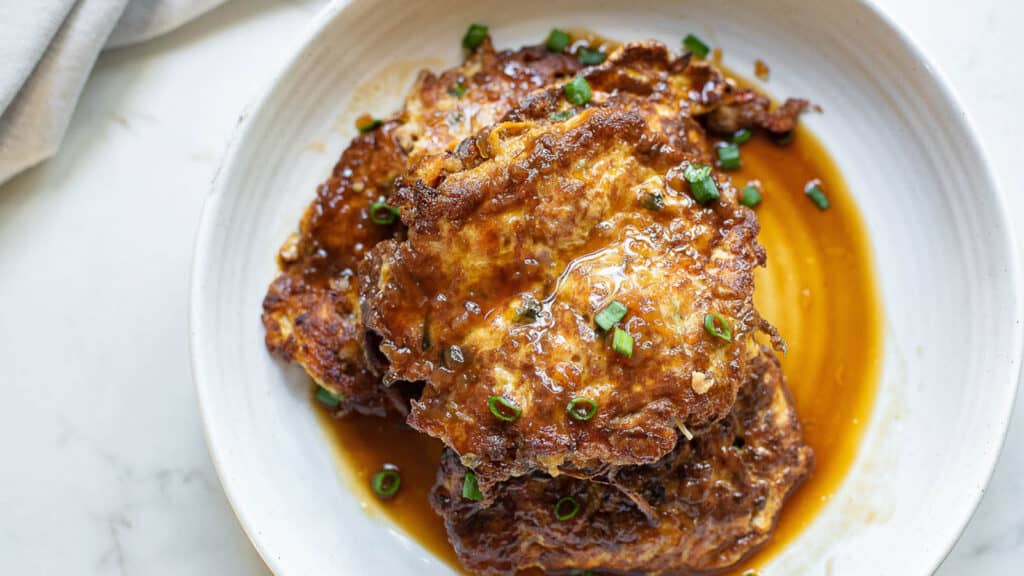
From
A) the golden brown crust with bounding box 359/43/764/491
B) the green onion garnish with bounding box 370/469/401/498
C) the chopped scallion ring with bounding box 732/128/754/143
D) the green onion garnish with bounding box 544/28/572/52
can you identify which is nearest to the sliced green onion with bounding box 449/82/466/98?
the green onion garnish with bounding box 544/28/572/52

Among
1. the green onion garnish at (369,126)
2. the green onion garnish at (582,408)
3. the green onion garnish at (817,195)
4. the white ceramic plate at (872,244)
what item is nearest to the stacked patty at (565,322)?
the green onion garnish at (582,408)

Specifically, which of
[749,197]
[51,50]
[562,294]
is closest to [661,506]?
[562,294]

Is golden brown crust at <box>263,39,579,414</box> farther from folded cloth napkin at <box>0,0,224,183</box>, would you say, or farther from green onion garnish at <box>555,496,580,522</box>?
folded cloth napkin at <box>0,0,224,183</box>

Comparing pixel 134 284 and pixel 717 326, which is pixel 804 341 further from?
pixel 134 284

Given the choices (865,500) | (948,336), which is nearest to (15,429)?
(865,500)

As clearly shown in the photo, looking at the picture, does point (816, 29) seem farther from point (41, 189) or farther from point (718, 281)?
point (41, 189)
